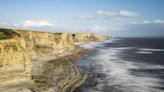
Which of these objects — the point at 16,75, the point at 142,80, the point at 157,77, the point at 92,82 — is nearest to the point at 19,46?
the point at 16,75

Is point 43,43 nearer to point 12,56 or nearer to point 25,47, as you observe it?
point 25,47

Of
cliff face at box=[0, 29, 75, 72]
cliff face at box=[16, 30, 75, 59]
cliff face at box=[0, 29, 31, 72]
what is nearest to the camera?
cliff face at box=[0, 29, 31, 72]

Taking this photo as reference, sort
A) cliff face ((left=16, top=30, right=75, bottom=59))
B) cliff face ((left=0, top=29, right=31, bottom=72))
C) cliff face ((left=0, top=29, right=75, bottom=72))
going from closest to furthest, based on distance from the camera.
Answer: cliff face ((left=0, top=29, right=31, bottom=72)) → cliff face ((left=0, top=29, right=75, bottom=72)) → cliff face ((left=16, top=30, right=75, bottom=59))

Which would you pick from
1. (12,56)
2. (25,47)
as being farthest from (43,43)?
(12,56)

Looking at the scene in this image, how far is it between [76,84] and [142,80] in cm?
1272

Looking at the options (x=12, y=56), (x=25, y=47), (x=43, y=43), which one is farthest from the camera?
(x=43, y=43)

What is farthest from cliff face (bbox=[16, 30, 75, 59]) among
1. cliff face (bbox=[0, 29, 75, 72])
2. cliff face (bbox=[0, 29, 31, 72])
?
cliff face (bbox=[0, 29, 31, 72])

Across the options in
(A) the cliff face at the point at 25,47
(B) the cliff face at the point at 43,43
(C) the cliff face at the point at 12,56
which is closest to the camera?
(C) the cliff face at the point at 12,56

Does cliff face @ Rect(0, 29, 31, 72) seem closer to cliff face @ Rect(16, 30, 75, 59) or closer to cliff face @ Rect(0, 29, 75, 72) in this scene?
cliff face @ Rect(0, 29, 75, 72)

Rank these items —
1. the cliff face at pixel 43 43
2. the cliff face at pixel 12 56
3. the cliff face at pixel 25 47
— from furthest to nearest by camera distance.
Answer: the cliff face at pixel 43 43 → the cliff face at pixel 25 47 → the cliff face at pixel 12 56

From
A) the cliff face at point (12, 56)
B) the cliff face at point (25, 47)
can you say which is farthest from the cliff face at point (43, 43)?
the cliff face at point (12, 56)

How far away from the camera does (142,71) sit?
5225cm

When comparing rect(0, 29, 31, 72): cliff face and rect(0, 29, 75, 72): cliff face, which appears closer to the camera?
rect(0, 29, 31, 72): cliff face

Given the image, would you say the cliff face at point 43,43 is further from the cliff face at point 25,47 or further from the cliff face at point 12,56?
the cliff face at point 12,56
